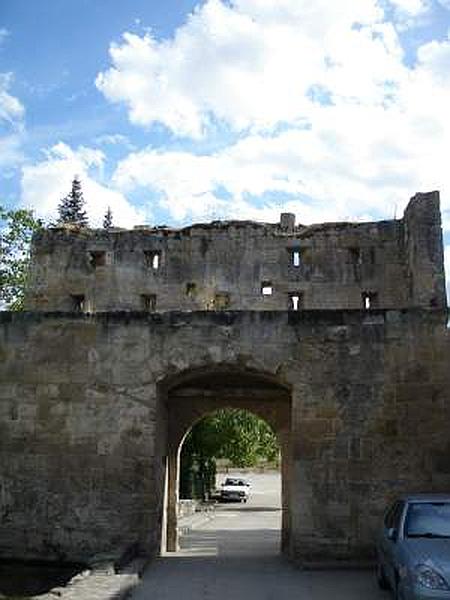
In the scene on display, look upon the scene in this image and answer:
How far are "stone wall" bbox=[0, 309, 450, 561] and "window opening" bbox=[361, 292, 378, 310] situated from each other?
1671 cm

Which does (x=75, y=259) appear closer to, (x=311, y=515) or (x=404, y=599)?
(x=311, y=515)

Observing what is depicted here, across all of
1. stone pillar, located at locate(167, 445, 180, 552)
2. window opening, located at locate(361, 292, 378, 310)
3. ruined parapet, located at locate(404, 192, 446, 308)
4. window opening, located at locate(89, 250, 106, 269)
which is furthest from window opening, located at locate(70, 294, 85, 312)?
stone pillar, located at locate(167, 445, 180, 552)

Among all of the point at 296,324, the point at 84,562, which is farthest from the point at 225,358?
the point at 84,562

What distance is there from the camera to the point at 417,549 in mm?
7477

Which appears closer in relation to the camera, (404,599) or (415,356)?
(404,599)

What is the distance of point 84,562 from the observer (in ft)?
37.9

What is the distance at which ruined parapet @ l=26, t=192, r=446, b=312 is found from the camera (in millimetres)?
28750

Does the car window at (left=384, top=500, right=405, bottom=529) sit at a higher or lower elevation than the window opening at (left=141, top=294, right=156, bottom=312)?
lower

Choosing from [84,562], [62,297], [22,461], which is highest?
[62,297]

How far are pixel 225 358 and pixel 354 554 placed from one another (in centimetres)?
370

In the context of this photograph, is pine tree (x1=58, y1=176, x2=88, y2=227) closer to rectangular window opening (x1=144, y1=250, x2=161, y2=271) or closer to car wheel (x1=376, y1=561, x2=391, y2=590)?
rectangular window opening (x1=144, y1=250, x2=161, y2=271)

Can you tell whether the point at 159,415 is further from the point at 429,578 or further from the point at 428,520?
the point at 429,578

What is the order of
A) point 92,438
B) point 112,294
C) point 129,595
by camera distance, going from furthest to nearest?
point 112,294 < point 92,438 < point 129,595

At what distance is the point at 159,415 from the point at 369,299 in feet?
58.6
